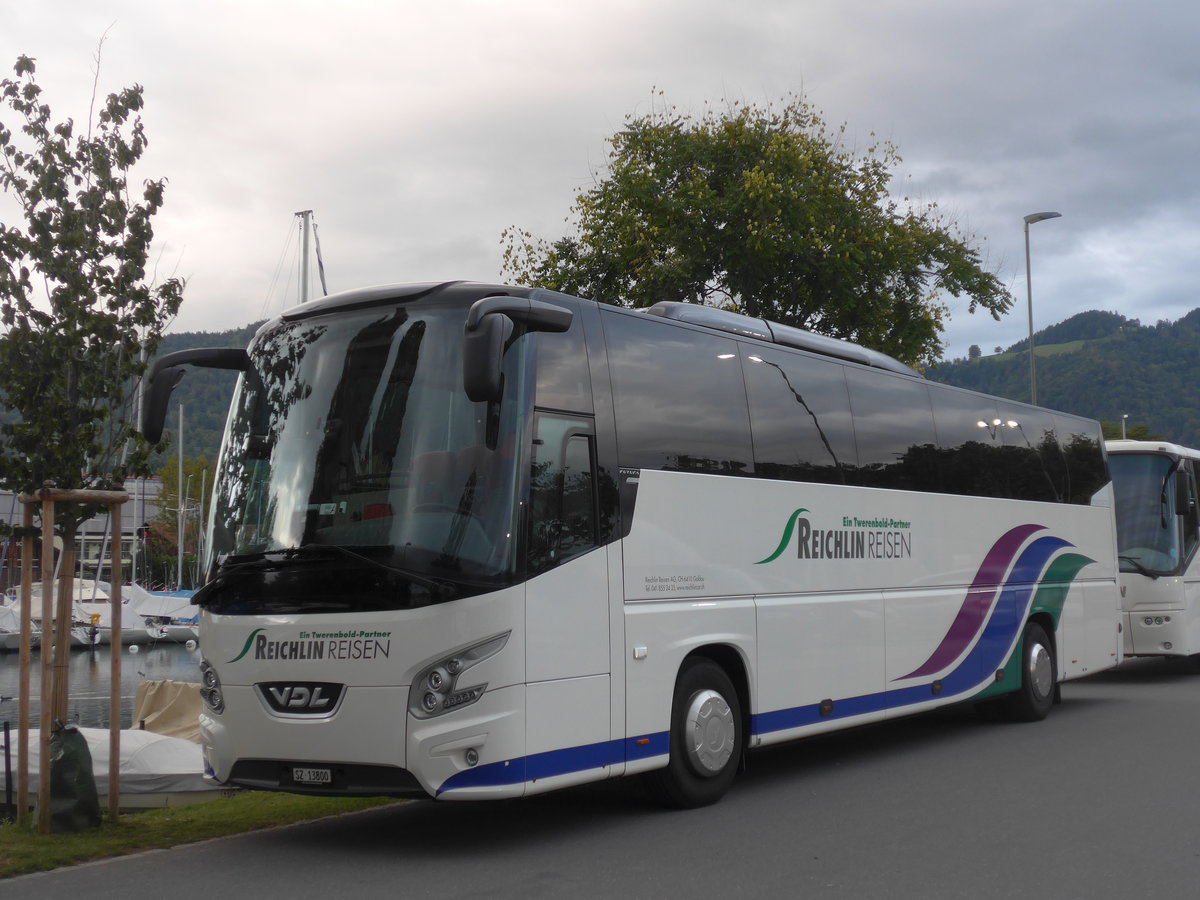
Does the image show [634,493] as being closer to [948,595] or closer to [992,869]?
[992,869]

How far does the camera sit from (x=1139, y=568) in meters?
19.6

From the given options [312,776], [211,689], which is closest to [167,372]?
[211,689]

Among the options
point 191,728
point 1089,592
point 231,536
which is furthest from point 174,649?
point 231,536

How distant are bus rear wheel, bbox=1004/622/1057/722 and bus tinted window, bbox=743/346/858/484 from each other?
14.5 feet

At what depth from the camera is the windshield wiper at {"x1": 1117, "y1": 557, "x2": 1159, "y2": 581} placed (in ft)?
64.0

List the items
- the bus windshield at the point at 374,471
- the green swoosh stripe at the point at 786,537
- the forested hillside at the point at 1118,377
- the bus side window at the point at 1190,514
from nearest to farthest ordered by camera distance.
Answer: the bus windshield at the point at 374,471 → the green swoosh stripe at the point at 786,537 → the bus side window at the point at 1190,514 → the forested hillside at the point at 1118,377

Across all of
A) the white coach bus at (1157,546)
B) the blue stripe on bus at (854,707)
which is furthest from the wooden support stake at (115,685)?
the white coach bus at (1157,546)

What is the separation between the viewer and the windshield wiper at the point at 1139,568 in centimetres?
1950

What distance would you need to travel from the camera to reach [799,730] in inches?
420

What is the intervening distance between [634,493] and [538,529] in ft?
3.76

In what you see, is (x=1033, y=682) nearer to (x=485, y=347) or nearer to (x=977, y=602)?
(x=977, y=602)

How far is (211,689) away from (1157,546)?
51.2 feet

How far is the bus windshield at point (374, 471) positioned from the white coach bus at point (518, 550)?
0.05ft

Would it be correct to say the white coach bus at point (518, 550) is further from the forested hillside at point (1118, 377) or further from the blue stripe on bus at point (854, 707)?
the forested hillside at point (1118, 377)
